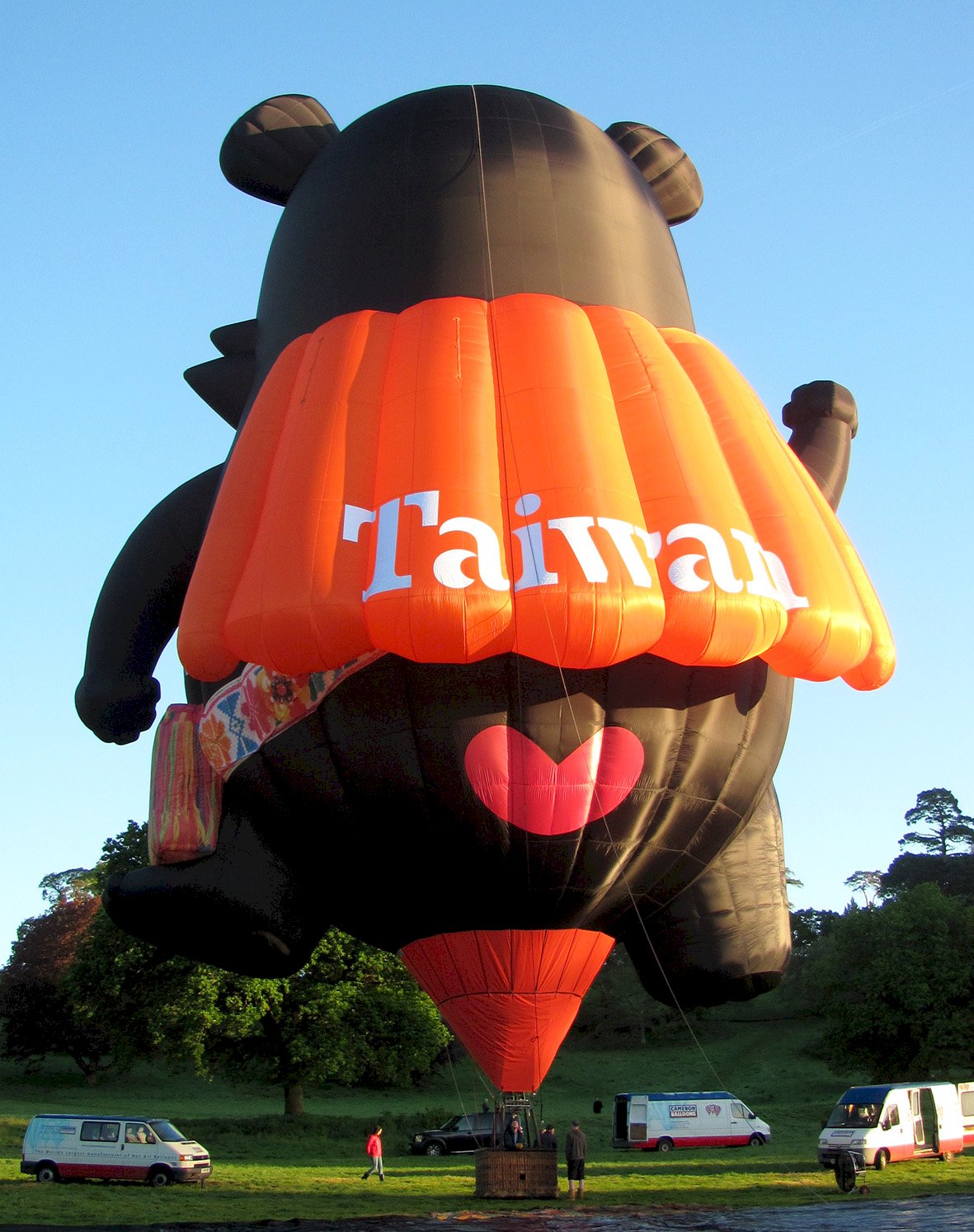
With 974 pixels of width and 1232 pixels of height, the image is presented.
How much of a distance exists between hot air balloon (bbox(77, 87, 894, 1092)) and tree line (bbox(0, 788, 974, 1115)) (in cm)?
1499

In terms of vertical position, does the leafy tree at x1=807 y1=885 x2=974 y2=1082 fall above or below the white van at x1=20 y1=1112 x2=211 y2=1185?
above

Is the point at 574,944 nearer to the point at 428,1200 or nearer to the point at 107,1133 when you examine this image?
the point at 428,1200

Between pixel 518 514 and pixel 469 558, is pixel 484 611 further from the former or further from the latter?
pixel 518 514

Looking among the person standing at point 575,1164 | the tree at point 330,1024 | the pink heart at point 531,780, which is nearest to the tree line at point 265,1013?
the tree at point 330,1024

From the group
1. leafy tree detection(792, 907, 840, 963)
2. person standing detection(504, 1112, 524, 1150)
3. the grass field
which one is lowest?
the grass field

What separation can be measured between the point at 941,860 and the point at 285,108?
6399 centimetres

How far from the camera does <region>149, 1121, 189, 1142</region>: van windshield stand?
59.4ft

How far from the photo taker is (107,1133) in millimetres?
18328

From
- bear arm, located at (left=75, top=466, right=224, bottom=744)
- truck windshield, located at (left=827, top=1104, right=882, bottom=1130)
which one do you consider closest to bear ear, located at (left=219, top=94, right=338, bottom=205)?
bear arm, located at (left=75, top=466, right=224, bottom=744)

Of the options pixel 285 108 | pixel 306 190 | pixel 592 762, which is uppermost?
pixel 285 108

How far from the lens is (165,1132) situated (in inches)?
720

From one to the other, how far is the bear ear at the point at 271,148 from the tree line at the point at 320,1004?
1595 cm

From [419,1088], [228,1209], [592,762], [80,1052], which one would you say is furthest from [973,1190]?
[80,1052]

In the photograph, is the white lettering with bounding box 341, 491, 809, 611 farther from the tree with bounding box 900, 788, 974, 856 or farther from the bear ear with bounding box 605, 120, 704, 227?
the tree with bounding box 900, 788, 974, 856
